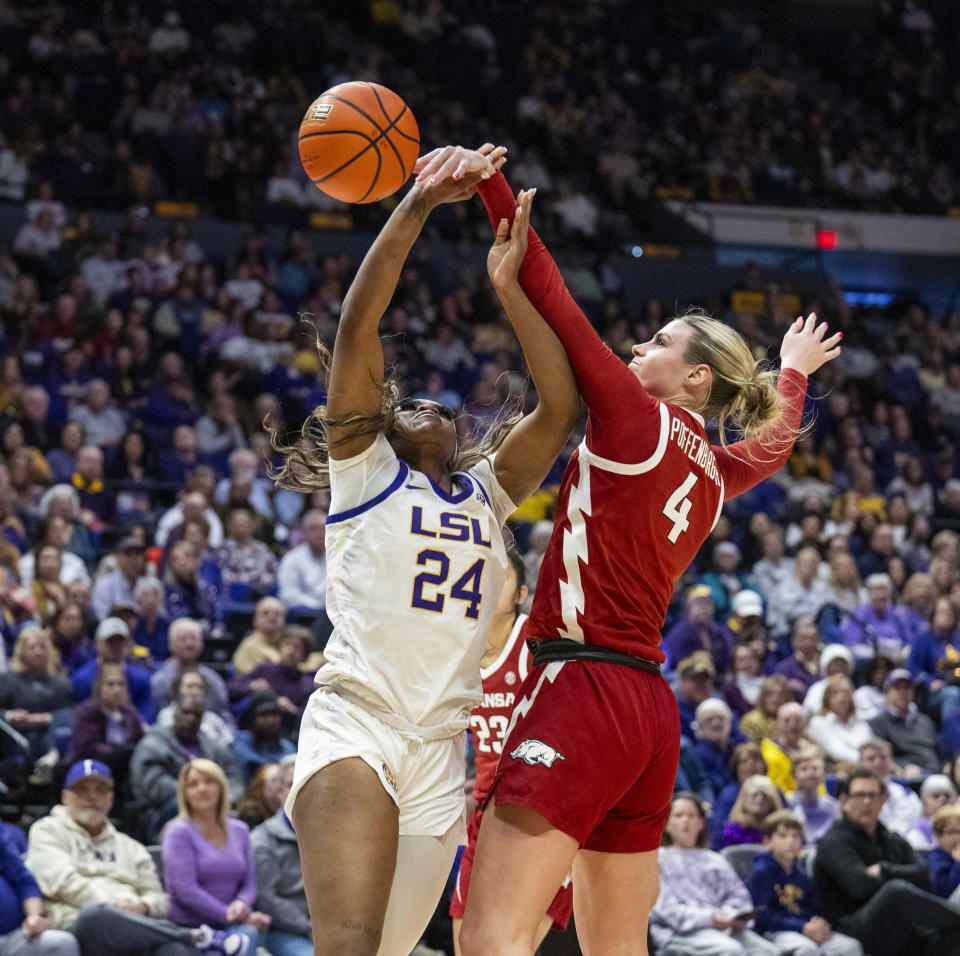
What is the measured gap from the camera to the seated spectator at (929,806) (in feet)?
32.4

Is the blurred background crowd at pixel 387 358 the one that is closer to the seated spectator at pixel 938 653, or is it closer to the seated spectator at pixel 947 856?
the seated spectator at pixel 938 653

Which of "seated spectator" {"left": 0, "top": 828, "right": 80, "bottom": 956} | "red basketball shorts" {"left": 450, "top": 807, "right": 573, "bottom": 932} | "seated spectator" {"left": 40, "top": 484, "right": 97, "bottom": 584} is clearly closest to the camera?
"red basketball shorts" {"left": 450, "top": 807, "right": 573, "bottom": 932}

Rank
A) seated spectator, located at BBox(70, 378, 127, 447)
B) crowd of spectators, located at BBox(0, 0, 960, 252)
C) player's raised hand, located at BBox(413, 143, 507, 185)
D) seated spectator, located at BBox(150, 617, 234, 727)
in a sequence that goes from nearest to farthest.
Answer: player's raised hand, located at BBox(413, 143, 507, 185)
seated spectator, located at BBox(150, 617, 234, 727)
seated spectator, located at BBox(70, 378, 127, 447)
crowd of spectators, located at BBox(0, 0, 960, 252)

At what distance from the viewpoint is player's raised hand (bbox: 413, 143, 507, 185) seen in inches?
151

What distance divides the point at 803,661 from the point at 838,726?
0.99 metres

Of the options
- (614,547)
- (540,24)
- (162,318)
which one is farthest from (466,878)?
(540,24)

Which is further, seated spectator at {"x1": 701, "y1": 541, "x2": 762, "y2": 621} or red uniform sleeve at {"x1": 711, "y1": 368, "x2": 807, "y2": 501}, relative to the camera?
seated spectator at {"x1": 701, "y1": 541, "x2": 762, "y2": 621}

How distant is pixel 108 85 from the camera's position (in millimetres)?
17141

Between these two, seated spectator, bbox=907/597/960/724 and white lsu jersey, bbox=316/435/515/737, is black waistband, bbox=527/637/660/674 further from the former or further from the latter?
seated spectator, bbox=907/597/960/724

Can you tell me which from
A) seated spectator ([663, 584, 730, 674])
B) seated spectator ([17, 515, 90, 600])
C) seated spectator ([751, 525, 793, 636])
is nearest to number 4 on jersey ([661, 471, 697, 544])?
seated spectator ([17, 515, 90, 600])

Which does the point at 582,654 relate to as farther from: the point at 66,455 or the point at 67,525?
the point at 66,455

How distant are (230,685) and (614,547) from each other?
668 centimetres

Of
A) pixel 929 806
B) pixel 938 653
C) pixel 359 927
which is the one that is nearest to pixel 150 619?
pixel 929 806

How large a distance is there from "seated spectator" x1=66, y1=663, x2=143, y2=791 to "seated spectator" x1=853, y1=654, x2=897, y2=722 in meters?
6.01
